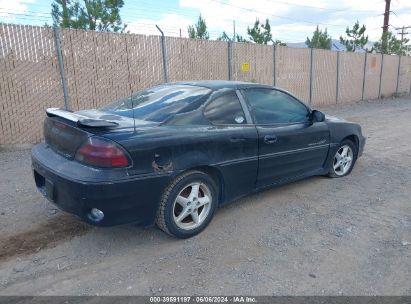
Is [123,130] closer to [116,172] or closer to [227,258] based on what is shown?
[116,172]

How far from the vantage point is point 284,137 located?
4160 millimetres

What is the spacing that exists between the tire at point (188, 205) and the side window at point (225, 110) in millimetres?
610

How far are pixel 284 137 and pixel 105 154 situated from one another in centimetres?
217

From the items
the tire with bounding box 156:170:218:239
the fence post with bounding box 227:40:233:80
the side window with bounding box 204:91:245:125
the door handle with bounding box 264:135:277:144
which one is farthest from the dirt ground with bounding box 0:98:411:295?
the fence post with bounding box 227:40:233:80

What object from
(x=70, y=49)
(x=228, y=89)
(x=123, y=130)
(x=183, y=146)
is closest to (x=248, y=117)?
(x=228, y=89)

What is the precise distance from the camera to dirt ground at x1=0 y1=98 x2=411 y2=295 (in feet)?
9.10

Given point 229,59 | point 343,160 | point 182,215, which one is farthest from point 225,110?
point 229,59

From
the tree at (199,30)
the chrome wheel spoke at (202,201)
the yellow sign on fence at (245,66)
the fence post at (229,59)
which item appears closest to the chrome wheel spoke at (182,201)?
the chrome wheel spoke at (202,201)

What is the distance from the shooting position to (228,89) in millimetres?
3889

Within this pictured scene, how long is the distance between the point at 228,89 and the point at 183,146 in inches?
39.9

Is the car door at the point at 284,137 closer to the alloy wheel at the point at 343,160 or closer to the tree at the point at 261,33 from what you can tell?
the alloy wheel at the point at 343,160

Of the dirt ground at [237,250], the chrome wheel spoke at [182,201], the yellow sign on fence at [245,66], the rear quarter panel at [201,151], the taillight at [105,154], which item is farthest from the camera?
the yellow sign on fence at [245,66]

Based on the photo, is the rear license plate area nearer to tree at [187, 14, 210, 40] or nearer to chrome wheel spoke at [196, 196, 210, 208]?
chrome wheel spoke at [196, 196, 210, 208]

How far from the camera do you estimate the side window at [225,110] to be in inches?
143
